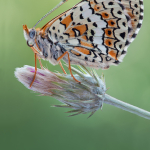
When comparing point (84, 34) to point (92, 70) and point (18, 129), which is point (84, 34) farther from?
point (18, 129)

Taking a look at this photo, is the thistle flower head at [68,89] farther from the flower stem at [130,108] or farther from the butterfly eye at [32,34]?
the butterfly eye at [32,34]

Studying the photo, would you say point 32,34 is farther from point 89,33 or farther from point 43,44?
point 89,33

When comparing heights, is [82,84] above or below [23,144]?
above

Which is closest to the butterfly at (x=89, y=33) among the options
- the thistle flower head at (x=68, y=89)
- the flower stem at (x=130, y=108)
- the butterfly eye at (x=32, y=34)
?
the butterfly eye at (x=32, y=34)

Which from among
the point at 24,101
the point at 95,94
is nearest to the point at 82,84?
the point at 95,94

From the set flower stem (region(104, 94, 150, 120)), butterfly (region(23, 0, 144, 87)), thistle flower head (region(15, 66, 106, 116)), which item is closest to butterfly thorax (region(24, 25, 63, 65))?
butterfly (region(23, 0, 144, 87))
